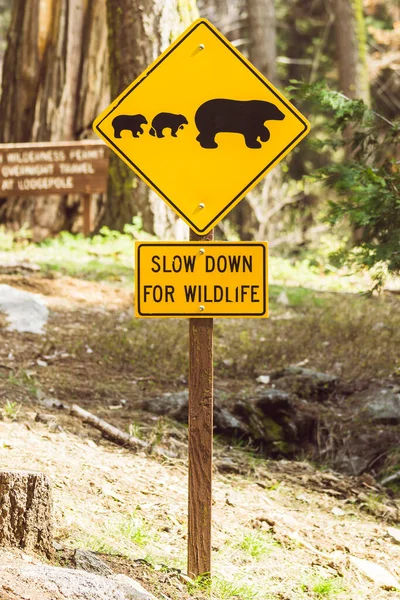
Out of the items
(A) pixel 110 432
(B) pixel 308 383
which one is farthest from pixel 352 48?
(A) pixel 110 432

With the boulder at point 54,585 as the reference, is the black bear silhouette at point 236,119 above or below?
above

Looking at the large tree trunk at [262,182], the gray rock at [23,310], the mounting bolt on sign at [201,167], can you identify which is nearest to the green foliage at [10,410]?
the gray rock at [23,310]

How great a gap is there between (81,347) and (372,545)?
3449 millimetres

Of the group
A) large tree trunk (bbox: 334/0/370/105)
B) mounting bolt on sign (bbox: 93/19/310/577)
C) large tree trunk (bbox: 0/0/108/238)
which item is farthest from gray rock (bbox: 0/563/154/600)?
large tree trunk (bbox: 334/0/370/105)

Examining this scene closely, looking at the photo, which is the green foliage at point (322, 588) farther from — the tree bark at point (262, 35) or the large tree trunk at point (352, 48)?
the tree bark at point (262, 35)

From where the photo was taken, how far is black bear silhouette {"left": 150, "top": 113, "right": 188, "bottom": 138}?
11.9ft

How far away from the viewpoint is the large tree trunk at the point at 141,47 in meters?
10.5

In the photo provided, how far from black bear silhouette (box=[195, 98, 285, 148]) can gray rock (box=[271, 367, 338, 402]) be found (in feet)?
11.4

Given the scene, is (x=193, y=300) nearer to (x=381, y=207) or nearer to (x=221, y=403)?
(x=381, y=207)

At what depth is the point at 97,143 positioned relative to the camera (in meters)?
11.5

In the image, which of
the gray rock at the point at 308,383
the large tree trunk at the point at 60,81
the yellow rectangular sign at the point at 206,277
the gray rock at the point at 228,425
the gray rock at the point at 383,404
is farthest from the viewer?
the large tree trunk at the point at 60,81

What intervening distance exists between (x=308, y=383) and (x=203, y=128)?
11.9ft

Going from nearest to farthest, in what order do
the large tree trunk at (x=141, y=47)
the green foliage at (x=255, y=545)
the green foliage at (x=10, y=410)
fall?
the green foliage at (x=255, y=545)
the green foliage at (x=10, y=410)
the large tree trunk at (x=141, y=47)

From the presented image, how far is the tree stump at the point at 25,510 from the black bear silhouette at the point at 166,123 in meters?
1.49
